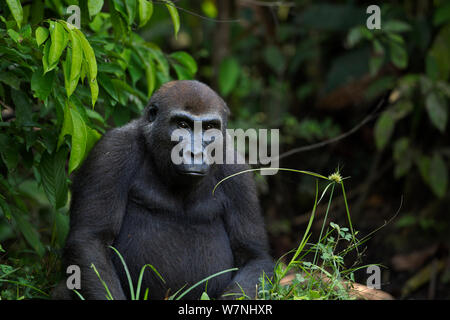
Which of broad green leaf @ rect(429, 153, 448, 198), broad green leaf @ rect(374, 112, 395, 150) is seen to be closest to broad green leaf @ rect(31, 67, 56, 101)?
broad green leaf @ rect(374, 112, 395, 150)

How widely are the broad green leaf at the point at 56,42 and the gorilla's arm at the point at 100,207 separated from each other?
971 millimetres

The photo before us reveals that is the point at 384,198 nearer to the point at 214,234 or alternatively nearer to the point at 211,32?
the point at 211,32

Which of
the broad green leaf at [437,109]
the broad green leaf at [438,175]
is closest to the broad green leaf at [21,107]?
the broad green leaf at [437,109]

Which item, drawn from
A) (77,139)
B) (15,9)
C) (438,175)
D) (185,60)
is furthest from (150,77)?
(438,175)

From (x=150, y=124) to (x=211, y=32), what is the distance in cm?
665

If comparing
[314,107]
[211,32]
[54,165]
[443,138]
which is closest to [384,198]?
[443,138]

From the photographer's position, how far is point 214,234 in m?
4.86

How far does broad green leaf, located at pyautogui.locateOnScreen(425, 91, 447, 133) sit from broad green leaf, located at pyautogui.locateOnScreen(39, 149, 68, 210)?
5754 mm

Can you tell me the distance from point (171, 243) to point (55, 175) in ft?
3.77

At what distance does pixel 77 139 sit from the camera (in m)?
4.20

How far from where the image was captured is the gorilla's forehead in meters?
4.62

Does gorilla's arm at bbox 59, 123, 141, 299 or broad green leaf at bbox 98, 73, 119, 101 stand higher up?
broad green leaf at bbox 98, 73, 119, 101

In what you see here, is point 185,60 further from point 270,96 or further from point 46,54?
point 270,96

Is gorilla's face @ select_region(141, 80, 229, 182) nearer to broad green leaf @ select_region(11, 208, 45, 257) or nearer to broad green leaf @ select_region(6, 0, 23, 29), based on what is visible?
broad green leaf @ select_region(6, 0, 23, 29)
